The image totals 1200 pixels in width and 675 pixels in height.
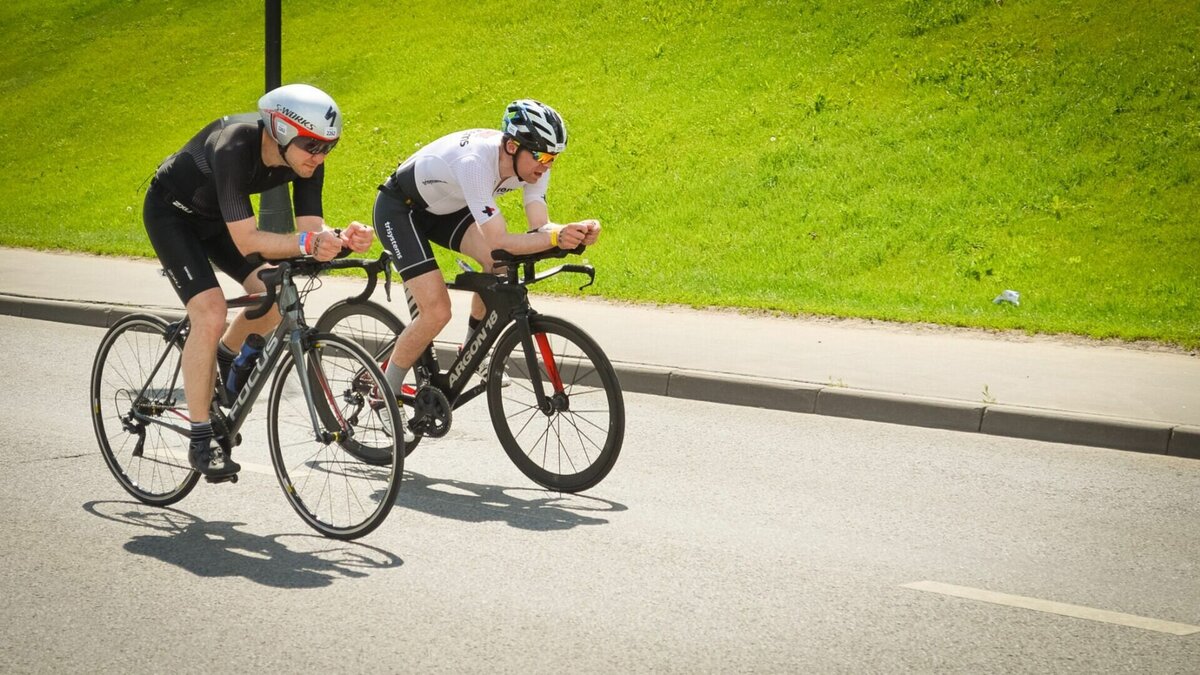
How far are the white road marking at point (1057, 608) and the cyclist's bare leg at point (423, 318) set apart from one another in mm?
2726

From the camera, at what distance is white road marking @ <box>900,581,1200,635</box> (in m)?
4.80

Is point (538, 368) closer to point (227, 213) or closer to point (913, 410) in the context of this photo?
point (227, 213)

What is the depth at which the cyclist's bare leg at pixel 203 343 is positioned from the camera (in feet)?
19.3

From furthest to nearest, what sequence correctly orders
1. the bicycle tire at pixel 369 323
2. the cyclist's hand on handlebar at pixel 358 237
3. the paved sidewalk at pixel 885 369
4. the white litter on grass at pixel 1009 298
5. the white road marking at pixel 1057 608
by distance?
1. the white litter on grass at pixel 1009 298
2. the paved sidewalk at pixel 885 369
3. the bicycle tire at pixel 369 323
4. the cyclist's hand on handlebar at pixel 358 237
5. the white road marking at pixel 1057 608

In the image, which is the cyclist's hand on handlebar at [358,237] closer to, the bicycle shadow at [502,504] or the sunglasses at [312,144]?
the sunglasses at [312,144]

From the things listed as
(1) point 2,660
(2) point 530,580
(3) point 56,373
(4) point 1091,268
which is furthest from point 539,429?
(4) point 1091,268

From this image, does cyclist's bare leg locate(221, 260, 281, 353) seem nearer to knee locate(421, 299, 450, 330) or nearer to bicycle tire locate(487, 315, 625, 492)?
knee locate(421, 299, 450, 330)

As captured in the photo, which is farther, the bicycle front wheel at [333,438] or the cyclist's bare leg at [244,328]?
the cyclist's bare leg at [244,328]

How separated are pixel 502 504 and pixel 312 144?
194cm

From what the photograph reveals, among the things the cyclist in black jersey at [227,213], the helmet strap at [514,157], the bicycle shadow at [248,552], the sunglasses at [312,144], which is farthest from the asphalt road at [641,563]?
the sunglasses at [312,144]

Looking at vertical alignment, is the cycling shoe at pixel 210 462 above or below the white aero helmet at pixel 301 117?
below

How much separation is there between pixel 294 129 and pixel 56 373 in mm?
4627

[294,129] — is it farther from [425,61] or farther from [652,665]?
[425,61]

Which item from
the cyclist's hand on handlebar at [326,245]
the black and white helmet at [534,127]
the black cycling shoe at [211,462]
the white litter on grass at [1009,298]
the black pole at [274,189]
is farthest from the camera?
the black pole at [274,189]
